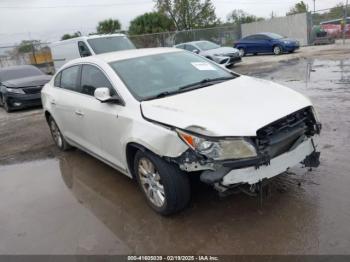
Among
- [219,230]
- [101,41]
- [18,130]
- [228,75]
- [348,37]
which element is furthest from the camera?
[348,37]

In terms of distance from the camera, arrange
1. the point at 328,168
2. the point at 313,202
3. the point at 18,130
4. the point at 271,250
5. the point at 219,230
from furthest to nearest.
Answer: the point at 18,130, the point at 328,168, the point at 313,202, the point at 219,230, the point at 271,250

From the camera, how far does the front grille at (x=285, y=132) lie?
345cm

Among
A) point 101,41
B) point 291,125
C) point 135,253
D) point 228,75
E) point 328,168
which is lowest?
point 135,253

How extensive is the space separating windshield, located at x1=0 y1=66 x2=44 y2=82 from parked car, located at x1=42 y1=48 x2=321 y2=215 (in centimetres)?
870

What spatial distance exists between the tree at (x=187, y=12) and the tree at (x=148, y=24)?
307cm

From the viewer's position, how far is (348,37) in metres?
27.6

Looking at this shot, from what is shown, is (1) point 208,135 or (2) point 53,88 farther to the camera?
(2) point 53,88

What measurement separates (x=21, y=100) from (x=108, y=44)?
3844 mm

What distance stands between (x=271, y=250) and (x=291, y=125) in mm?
1218

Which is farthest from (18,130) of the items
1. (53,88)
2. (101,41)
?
(101,41)

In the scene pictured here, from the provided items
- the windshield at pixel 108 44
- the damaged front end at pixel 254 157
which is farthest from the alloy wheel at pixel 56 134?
the windshield at pixel 108 44

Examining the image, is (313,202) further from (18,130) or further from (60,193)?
(18,130)

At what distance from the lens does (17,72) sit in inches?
520

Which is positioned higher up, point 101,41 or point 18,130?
point 101,41
